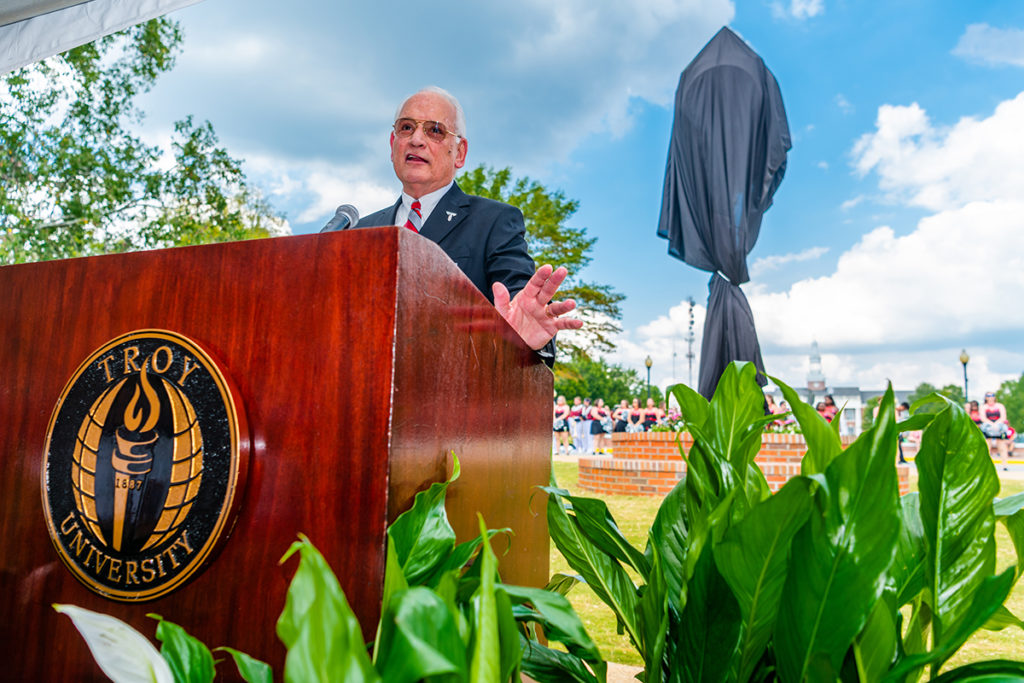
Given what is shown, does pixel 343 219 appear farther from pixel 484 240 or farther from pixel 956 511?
pixel 956 511

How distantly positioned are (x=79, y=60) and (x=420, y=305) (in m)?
10.0

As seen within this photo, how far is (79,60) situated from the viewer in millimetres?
8023

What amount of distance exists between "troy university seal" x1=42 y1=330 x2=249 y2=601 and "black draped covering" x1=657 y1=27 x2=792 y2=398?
4.55 meters

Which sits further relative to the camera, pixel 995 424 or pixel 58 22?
pixel 995 424

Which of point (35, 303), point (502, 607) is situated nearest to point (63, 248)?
point (35, 303)

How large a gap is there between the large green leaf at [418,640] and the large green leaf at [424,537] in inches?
3.4

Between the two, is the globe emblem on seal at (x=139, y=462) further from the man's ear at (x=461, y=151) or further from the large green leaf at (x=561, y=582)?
the man's ear at (x=461, y=151)

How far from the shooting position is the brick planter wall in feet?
16.6

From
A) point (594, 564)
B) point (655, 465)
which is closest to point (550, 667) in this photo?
point (594, 564)

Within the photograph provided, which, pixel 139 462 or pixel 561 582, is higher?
pixel 139 462

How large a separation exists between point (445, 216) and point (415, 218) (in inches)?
6.5

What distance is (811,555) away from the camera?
21.0 inches

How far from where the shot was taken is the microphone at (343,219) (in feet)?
3.82

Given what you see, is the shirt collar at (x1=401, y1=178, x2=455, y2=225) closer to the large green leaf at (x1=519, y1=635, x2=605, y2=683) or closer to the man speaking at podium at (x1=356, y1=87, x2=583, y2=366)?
the man speaking at podium at (x1=356, y1=87, x2=583, y2=366)
